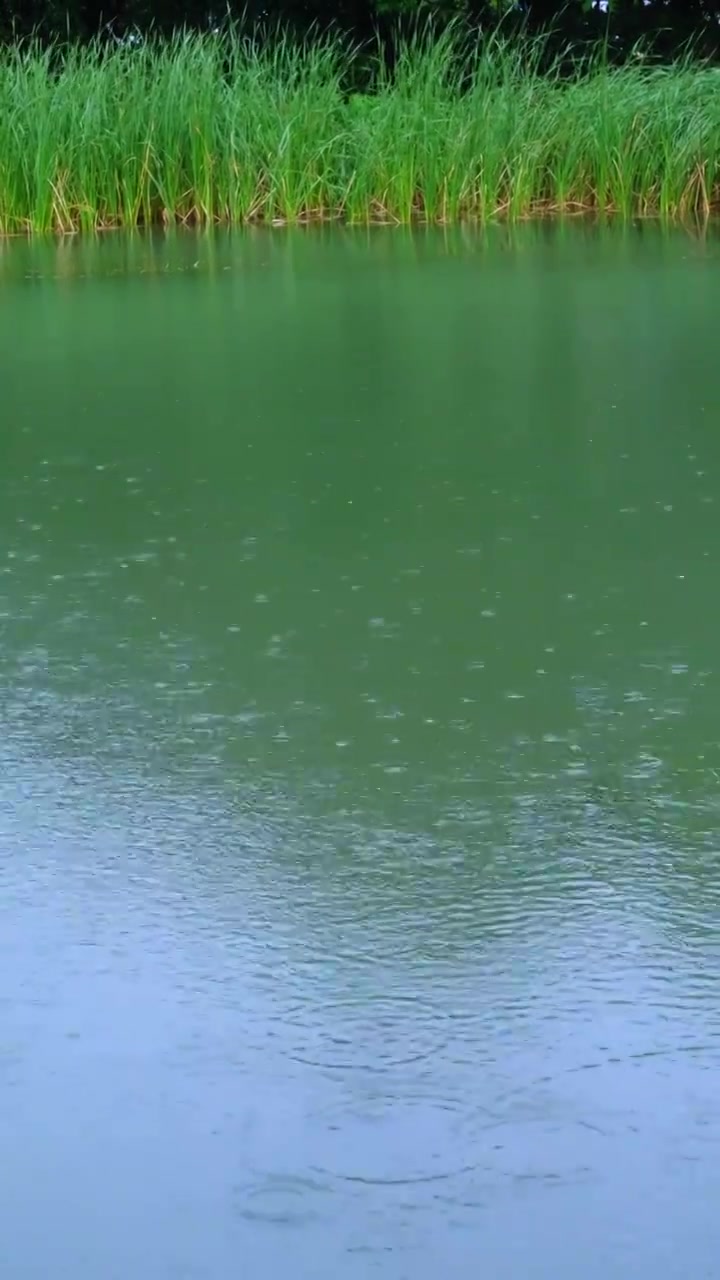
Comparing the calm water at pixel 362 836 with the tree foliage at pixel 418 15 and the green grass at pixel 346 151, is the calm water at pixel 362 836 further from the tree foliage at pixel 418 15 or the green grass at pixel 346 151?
the tree foliage at pixel 418 15

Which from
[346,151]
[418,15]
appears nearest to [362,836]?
[346,151]

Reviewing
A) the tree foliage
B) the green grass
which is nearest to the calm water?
the green grass

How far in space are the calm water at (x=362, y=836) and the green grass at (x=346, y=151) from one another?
4.93 meters

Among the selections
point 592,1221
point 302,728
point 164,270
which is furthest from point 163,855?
point 164,270

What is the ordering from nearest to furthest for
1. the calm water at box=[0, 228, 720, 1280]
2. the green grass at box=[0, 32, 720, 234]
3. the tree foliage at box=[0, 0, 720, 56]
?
the calm water at box=[0, 228, 720, 1280], the green grass at box=[0, 32, 720, 234], the tree foliage at box=[0, 0, 720, 56]

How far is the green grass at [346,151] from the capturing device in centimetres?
1014

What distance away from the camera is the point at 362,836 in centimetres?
265

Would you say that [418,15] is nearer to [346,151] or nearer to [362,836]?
[346,151]

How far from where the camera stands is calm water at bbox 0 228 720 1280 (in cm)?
187

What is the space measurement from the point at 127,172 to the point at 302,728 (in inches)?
304

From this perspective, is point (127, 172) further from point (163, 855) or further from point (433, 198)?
point (163, 855)

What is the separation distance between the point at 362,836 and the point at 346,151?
833 cm

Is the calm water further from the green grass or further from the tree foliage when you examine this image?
the tree foliage

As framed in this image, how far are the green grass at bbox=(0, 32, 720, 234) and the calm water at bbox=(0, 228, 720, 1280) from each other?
493 cm
